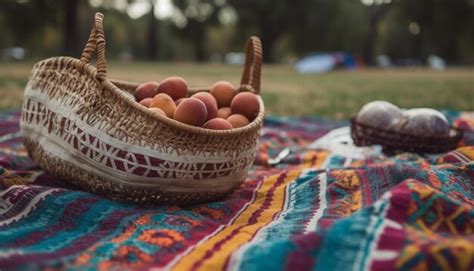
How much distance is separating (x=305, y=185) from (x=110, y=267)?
939 mm

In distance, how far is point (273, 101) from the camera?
548cm

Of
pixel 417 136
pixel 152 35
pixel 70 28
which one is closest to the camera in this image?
pixel 417 136

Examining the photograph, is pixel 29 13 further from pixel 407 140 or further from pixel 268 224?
pixel 268 224

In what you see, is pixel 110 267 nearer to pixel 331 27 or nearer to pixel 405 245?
pixel 405 245

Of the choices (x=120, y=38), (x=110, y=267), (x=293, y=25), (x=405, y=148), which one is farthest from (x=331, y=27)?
(x=110, y=267)

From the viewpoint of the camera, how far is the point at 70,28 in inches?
618

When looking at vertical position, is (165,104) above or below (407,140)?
above

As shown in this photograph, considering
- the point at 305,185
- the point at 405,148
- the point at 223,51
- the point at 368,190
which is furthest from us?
the point at 223,51

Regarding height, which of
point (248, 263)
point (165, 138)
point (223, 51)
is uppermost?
point (165, 138)

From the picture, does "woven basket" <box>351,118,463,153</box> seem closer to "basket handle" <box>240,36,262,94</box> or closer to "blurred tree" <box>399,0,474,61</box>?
"basket handle" <box>240,36,262,94</box>

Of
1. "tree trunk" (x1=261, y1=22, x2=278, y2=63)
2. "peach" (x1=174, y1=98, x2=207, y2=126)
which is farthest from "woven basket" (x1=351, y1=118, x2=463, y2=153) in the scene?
"tree trunk" (x1=261, y1=22, x2=278, y2=63)

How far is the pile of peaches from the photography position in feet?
5.29

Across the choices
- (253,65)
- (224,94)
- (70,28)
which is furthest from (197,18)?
(224,94)

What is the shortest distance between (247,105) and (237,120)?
11 cm
